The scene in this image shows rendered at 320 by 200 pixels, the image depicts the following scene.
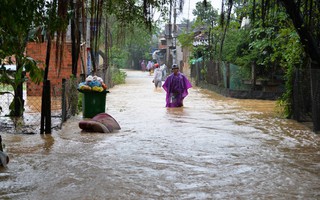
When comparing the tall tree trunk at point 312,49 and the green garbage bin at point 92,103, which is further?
the green garbage bin at point 92,103

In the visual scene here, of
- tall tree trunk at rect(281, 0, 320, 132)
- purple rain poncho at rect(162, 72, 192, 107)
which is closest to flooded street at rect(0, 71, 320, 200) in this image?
tall tree trunk at rect(281, 0, 320, 132)

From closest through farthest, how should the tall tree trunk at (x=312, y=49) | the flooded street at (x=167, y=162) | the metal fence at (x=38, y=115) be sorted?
the flooded street at (x=167, y=162) < the metal fence at (x=38, y=115) < the tall tree trunk at (x=312, y=49)

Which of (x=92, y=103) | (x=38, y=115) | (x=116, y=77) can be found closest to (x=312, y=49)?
(x=92, y=103)

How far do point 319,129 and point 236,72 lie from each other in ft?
38.6

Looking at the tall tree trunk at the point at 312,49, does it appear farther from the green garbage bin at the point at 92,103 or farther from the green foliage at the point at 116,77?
the green foliage at the point at 116,77

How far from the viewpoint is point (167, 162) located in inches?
305

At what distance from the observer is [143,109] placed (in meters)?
16.6

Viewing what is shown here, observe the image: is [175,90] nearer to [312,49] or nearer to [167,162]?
[312,49]

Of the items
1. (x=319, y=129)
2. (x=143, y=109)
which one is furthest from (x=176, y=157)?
(x=143, y=109)

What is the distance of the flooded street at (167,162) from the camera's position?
602 cm

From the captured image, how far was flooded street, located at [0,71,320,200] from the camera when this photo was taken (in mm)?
6016

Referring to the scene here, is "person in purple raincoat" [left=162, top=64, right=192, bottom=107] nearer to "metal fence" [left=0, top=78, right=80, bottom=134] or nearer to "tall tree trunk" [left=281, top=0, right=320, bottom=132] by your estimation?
"metal fence" [left=0, top=78, right=80, bottom=134]

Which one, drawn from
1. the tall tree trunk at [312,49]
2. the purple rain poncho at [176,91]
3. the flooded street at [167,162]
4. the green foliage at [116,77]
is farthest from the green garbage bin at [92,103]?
the green foliage at [116,77]

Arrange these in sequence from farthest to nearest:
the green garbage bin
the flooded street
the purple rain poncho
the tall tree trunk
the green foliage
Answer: the green foliage → the purple rain poncho → the green garbage bin → the tall tree trunk → the flooded street
